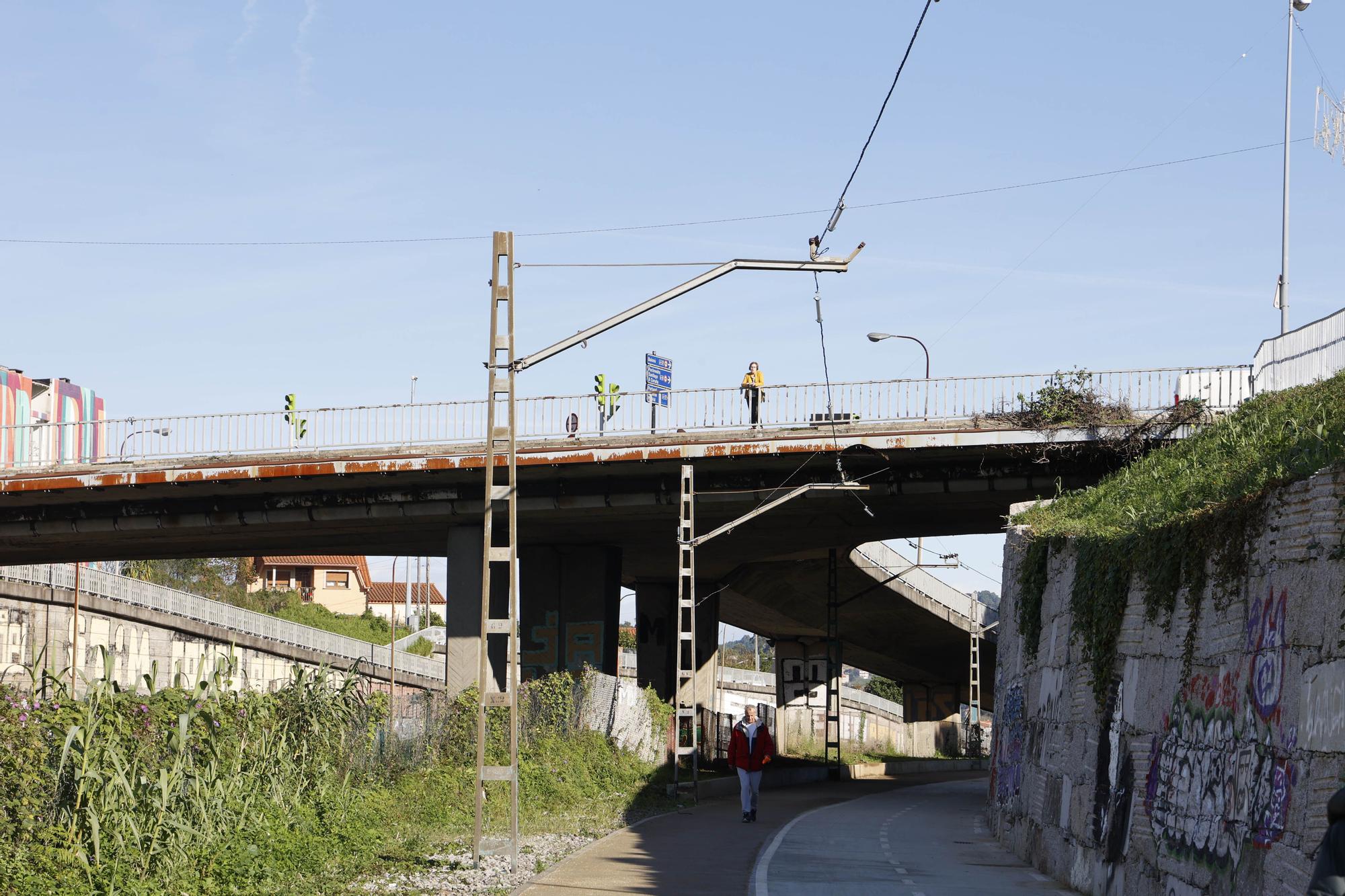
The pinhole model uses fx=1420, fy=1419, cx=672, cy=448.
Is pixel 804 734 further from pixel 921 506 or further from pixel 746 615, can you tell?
pixel 921 506

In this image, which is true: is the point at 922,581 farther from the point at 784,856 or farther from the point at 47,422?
the point at 784,856

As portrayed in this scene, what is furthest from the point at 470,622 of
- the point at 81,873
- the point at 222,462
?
the point at 81,873

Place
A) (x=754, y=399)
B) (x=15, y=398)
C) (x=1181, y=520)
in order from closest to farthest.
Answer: (x=1181, y=520) → (x=754, y=399) → (x=15, y=398)

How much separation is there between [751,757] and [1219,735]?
44.3 ft

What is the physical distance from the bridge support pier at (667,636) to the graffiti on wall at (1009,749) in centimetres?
2528

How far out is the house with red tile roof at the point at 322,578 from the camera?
124750mm

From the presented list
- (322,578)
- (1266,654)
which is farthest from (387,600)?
(1266,654)

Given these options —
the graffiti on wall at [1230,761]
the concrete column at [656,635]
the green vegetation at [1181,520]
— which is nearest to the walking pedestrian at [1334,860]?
the graffiti on wall at [1230,761]

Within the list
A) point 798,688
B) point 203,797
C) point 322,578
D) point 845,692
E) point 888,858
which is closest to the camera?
point 203,797

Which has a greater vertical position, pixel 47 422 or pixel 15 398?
pixel 15 398

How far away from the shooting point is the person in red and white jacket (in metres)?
24.7

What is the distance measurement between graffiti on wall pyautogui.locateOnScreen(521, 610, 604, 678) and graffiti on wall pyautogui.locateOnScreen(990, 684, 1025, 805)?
778 inches

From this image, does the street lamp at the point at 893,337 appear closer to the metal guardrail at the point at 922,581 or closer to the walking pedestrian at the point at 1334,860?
the metal guardrail at the point at 922,581

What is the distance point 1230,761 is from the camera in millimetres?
11805
